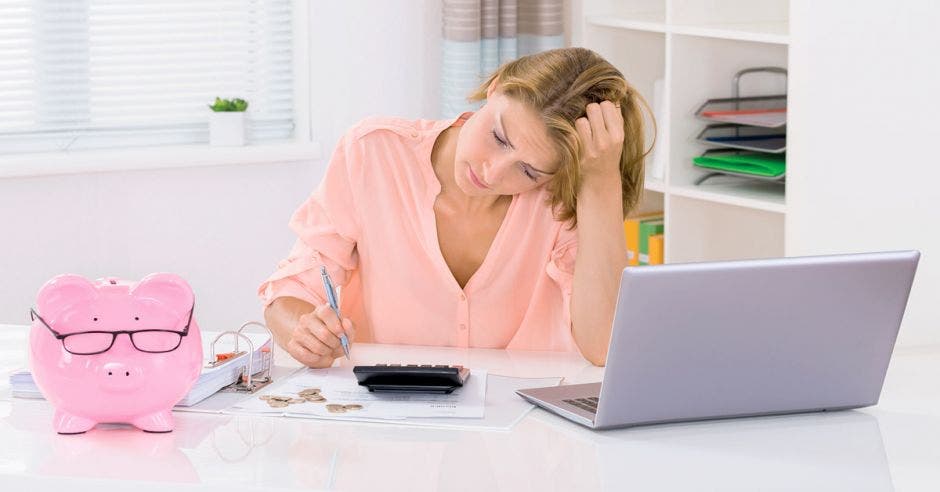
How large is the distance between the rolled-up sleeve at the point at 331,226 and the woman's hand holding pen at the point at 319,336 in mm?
274

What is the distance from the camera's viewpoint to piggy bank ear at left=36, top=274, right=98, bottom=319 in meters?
1.36

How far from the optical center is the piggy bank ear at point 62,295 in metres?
1.36

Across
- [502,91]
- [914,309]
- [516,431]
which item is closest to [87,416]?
[516,431]

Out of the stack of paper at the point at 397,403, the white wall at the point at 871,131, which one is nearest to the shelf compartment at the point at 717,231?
the white wall at the point at 871,131

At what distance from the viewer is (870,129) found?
7.88ft

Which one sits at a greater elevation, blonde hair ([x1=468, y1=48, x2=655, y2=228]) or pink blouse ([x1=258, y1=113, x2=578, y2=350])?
blonde hair ([x1=468, y1=48, x2=655, y2=228])

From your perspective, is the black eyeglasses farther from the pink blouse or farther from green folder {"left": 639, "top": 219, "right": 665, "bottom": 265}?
green folder {"left": 639, "top": 219, "right": 665, "bottom": 265}

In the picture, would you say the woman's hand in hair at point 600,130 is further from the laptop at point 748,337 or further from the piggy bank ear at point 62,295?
the piggy bank ear at point 62,295

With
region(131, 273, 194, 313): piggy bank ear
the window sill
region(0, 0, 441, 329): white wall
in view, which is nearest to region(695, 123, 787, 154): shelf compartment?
region(0, 0, 441, 329): white wall

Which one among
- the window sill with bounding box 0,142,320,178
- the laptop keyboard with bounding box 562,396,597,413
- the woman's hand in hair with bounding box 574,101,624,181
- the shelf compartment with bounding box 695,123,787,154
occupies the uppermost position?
the woman's hand in hair with bounding box 574,101,624,181

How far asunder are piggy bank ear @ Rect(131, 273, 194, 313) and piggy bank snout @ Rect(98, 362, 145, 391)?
0.26 ft

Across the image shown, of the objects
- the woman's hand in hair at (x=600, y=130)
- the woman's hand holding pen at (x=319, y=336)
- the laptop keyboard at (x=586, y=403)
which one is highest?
the woman's hand in hair at (x=600, y=130)

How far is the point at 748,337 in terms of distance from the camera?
4.50 feet

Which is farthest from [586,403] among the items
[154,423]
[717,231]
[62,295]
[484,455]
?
[717,231]
